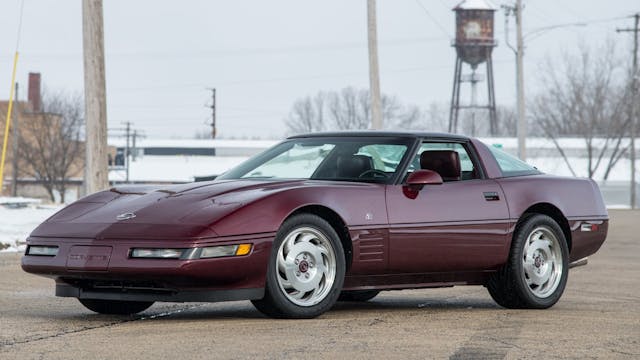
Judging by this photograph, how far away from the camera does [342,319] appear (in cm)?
854

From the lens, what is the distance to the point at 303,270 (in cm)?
832

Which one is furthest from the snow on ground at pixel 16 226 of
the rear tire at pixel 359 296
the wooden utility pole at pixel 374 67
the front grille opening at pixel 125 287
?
the front grille opening at pixel 125 287

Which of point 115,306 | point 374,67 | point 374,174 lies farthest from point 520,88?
point 115,306

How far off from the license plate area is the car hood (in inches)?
3.4

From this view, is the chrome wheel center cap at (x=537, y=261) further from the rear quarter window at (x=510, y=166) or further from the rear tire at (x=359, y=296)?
the rear tire at (x=359, y=296)

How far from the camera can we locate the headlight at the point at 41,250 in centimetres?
829

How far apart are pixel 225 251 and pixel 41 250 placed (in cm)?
132

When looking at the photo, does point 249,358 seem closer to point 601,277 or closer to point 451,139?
point 451,139

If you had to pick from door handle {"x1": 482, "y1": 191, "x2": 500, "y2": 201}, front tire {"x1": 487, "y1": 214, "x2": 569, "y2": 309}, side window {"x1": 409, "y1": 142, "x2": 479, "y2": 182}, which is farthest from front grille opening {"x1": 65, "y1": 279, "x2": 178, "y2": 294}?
front tire {"x1": 487, "y1": 214, "x2": 569, "y2": 309}

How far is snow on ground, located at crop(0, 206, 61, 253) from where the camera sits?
64.2 ft

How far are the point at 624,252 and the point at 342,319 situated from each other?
41.1 feet

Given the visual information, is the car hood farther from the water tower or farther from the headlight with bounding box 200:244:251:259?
the water tower

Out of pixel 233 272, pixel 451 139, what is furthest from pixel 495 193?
pixel 233 272

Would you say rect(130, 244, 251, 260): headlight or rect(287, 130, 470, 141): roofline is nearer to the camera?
rect(130, 244, 251, 260): headlight
